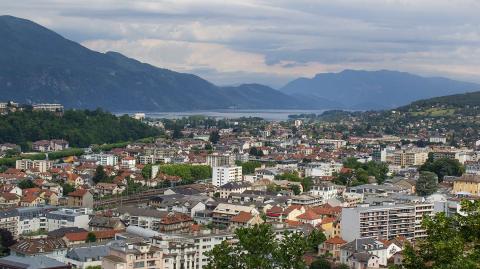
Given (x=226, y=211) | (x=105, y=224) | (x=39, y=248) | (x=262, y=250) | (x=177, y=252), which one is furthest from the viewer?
(x=226, y=211)

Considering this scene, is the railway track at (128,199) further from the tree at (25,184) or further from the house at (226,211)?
the house at (226,211)

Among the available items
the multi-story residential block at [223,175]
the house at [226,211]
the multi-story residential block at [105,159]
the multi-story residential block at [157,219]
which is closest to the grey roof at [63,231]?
the multi-story residential block at [157,219]

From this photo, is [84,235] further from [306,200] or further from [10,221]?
[306,200]

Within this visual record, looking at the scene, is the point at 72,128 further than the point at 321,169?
Yes

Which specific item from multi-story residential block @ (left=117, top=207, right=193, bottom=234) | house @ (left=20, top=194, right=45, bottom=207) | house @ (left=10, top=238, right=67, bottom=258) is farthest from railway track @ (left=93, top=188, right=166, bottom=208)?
house @ (left=10, top=238, right=67, bottom=258)

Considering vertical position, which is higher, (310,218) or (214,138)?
(214,138)

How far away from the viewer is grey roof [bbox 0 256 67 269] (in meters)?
23.4

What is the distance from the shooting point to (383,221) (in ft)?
98.5

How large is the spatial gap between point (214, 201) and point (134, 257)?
507 inches

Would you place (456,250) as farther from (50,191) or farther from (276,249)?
(50,191)

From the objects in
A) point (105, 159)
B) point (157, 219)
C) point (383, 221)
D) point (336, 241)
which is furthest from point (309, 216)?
point (105, 159)

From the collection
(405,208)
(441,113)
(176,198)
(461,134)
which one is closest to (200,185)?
(176,198)

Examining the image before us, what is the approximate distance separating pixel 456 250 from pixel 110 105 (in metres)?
188

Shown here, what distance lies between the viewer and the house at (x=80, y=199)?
37.5 meters
